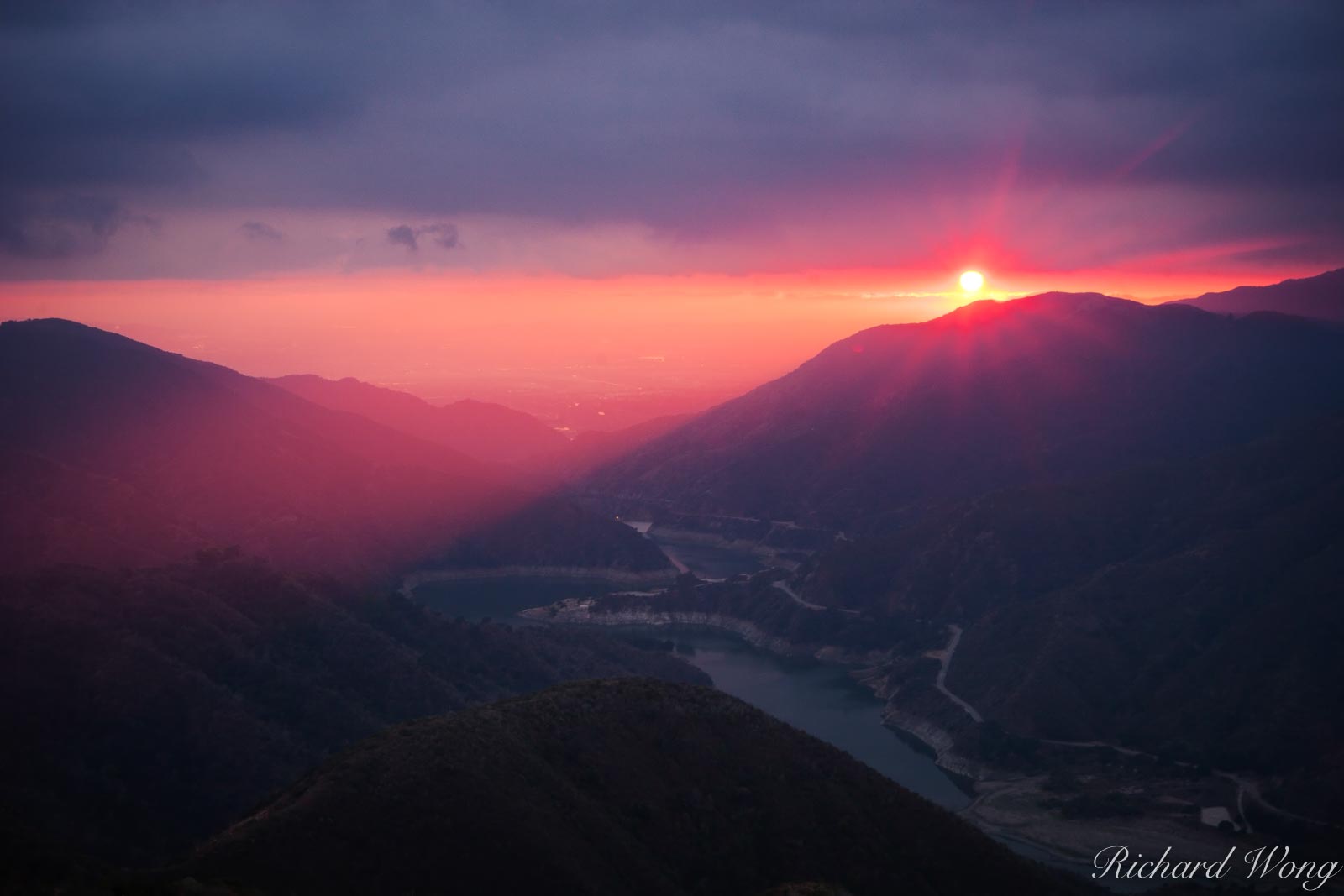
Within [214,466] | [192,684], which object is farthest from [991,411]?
[192,684]

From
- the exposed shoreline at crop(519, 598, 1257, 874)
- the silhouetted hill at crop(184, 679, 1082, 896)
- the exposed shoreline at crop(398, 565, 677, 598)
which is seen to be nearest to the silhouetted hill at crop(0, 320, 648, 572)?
the exposed shoreline at crop(398, 565, 677, 598)

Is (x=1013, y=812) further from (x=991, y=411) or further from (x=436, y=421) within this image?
(x=436, y=421)

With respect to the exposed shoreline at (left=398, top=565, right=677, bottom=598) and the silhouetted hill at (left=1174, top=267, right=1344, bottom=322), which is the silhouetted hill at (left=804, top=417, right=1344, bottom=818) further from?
the silhouetted hill at (left=1174, top=267, right=1344, bottom=322)

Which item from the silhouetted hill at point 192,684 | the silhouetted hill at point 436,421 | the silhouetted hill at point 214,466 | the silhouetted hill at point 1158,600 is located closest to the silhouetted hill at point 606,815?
the silhouetted hill at point 192,684

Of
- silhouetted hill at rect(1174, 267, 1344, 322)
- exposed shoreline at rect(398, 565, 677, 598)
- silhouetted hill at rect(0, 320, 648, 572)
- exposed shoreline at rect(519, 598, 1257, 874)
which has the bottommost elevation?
exposed shoreline at rect(519, 598, 1257, 874)

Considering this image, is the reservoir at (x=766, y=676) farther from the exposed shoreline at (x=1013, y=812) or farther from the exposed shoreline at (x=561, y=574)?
the exposed shoreline at (x=1013, y=812)

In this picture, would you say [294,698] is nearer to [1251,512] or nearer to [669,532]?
[1251,512]
